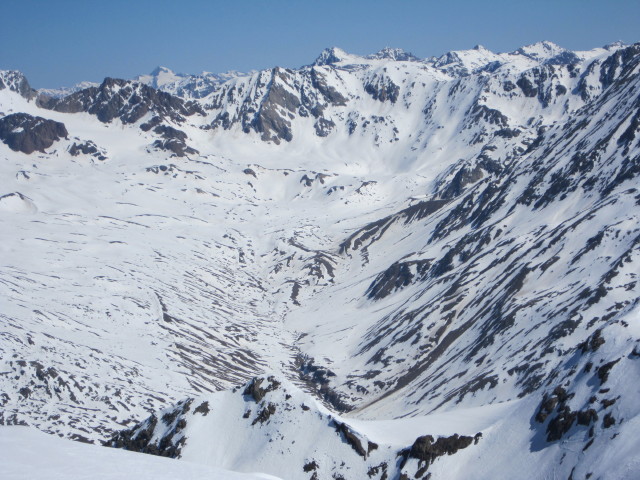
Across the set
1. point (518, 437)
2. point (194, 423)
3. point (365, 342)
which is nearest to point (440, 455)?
point (518, 437)

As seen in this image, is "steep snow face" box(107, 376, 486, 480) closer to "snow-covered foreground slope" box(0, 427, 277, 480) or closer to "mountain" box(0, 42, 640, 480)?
"mountain" box(0, 42, 640, 480)

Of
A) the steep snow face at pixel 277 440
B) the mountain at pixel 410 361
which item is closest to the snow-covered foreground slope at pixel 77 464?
the steep snow face at pixel 277 440

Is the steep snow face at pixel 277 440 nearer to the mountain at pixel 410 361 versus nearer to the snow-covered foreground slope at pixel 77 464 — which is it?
the mountain at pixel 410 361

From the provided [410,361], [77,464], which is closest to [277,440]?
[77,464]

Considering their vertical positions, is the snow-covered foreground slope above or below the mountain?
below

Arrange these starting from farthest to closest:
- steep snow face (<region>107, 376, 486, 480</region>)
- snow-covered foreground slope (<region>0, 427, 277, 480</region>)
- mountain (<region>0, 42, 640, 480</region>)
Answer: steep snow face (<region>107, 376, 486, 480</region>) < mountain (<region>0, 42, 640, 480</region>) < snow-covered foreground slope (<region>0, 427, 277, 480</region>)

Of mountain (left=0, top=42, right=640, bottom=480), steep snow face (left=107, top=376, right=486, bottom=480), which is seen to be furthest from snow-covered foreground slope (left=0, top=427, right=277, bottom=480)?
mountain (left=0, top=42, right=640, bottom=480)

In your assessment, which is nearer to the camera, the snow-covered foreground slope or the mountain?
the snow-covered foreground slope

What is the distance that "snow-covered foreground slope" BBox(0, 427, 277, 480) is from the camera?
1371 inches

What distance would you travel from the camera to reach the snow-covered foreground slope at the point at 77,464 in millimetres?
34819

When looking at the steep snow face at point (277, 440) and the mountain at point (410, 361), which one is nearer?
the mountain at point (410, 361)

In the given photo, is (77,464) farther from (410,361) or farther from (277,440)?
(410,361)

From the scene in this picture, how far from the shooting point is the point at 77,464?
121 ft

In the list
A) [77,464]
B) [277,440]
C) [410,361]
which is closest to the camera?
[77,464]
